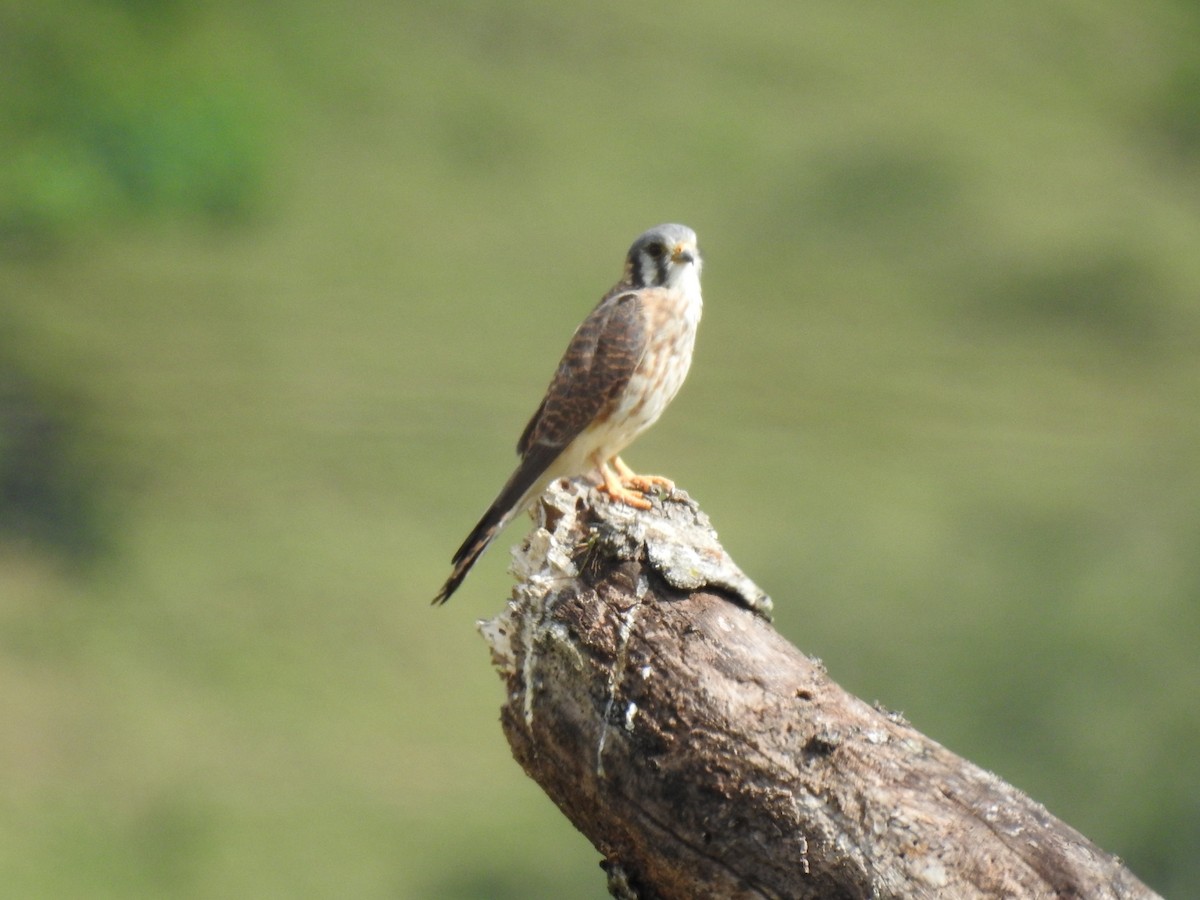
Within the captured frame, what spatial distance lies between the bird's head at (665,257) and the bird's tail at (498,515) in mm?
490

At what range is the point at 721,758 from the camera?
1580 mm

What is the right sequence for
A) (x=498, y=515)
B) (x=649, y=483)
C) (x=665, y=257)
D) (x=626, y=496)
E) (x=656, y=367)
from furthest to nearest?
1. (x=665, y=257)
2. (x=656, y=367)
3. (x=649, y=483)
4. (x=498, y=515)
5. (x=626, y=496)

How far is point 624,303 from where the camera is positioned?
2.56 meters

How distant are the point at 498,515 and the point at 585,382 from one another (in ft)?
1.13

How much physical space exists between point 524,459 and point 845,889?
1144 mm

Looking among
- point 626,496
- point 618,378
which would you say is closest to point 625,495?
point 626,496

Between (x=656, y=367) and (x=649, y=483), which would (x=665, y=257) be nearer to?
(x=656, y=367)

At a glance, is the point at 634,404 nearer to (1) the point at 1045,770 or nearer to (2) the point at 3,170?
(1) the point at 1045,770

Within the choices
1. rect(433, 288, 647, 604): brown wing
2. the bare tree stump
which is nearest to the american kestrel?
rect(433, 288, 647, 604): brown wing

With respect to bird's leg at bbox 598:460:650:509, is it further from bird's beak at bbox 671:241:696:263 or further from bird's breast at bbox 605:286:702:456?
bird's beak at bbox 671:241:696:263

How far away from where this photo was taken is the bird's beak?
261 centimetres

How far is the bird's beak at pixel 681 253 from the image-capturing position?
8.57 feet

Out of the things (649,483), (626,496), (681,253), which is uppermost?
(681,253)

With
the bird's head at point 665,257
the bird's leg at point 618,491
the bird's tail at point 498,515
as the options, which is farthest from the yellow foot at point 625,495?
the bird's head at point 665,257
